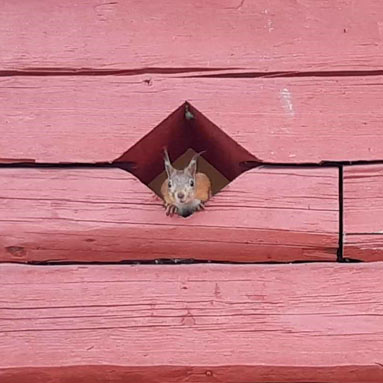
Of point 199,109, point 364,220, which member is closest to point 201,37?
point 199,109

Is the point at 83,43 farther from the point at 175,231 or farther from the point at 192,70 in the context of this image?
the point at 175,231

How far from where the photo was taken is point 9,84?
175 cm

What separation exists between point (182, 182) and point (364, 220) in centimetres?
60

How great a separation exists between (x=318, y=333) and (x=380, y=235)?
0.20 meters

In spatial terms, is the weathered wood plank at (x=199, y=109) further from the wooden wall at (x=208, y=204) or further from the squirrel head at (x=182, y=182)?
the squirrel head at (x=182, y=182)

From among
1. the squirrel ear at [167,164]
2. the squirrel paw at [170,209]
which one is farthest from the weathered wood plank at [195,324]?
the squirrel ear at [167,164]

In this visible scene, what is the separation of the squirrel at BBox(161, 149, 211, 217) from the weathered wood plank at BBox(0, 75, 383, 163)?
165mm

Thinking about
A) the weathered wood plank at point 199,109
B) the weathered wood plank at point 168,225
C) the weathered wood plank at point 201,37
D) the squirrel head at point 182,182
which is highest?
the weathered wood plank at point 201,37

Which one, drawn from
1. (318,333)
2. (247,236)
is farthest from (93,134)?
(318,333)

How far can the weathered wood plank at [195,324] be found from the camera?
161cm

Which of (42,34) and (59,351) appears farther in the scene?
(42,34)

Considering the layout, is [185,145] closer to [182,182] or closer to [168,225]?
[182,182]

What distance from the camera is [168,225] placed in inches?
66.4

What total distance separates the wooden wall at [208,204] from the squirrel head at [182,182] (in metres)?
0.23
